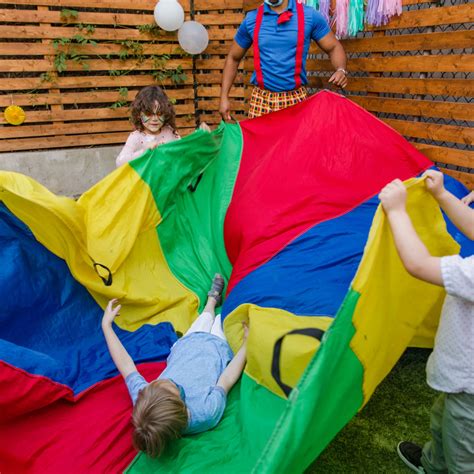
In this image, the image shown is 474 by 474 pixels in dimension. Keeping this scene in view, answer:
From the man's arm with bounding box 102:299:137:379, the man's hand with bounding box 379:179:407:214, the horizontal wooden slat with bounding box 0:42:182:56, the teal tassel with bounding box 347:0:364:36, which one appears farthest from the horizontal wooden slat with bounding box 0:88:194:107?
the man's hand with bounding box 379:179:407:214

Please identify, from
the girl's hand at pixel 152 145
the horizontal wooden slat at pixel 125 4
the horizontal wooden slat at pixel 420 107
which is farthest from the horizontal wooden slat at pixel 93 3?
the girl's hand at pixel 152 145

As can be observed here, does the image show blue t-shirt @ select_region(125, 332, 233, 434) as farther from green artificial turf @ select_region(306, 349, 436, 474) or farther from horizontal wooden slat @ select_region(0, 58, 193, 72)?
horizontal wooden slat @ select_region(0, 58, 193, 72)

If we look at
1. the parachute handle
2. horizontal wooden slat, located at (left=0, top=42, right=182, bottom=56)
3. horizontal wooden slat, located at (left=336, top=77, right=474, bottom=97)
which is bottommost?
the parachute handle

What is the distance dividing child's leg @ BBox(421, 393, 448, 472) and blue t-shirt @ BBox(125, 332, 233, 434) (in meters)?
0.69

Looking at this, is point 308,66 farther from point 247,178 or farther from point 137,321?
point 137,321

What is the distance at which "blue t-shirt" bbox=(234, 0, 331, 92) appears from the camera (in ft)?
9.91

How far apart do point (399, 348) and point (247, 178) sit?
140 centimetres

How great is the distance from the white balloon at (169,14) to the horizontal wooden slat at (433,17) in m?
2.16

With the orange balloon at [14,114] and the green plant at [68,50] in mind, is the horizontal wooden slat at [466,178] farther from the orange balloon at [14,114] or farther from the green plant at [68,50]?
the orange balloon at [14,114]

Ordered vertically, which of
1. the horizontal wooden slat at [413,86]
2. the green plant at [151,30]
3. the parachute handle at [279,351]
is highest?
the green plant at [151,30]

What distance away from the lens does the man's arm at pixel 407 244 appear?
3.88ft

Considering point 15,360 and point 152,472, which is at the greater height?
point 15,360

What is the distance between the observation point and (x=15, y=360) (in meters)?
1.65

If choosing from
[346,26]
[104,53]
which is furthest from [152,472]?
[104,53]
